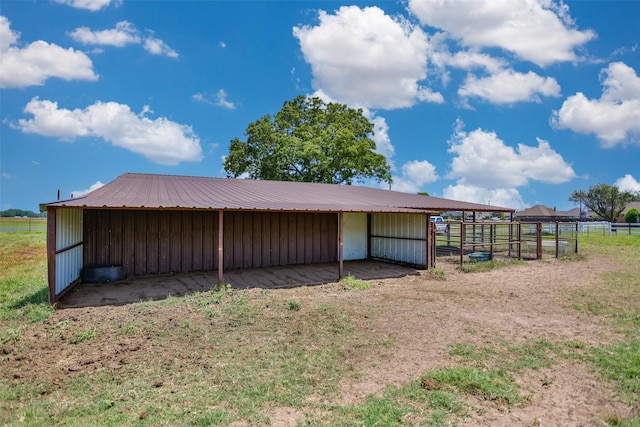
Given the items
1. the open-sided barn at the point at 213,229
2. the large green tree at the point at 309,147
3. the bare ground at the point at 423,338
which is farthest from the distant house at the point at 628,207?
the bare ground at the point at 423,338

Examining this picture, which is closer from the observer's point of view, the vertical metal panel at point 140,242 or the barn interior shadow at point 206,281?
the barn interior shadow at point 206,281

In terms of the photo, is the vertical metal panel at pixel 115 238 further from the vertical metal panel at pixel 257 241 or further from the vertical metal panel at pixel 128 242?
the vertical metal panel at pixel 257 241

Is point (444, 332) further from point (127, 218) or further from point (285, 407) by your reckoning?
point (127, 218)

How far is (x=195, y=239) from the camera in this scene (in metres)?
11.0

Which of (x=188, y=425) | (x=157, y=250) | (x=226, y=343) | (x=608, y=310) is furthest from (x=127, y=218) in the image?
(x=608, y=310)

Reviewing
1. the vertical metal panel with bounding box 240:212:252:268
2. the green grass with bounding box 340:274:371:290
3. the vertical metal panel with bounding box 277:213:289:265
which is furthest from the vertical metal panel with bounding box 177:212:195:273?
the green grass with bounding box 340:274:371:290

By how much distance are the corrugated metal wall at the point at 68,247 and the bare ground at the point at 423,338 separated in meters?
1.27

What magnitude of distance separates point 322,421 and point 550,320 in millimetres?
4882

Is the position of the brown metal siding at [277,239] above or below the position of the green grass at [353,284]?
above

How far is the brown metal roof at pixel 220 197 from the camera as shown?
7934mm

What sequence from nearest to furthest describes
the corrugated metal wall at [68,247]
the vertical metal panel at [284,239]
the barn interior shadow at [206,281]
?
the corrugated metal wall at [68,247], the barn interior shadow at [206,281], the vertical metal panel at [284,239]

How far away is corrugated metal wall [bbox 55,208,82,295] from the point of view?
289 inches

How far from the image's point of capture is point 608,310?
22.8 feet

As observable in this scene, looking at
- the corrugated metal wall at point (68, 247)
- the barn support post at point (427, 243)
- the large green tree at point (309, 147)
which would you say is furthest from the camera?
the large green tree at point (309, 147)
